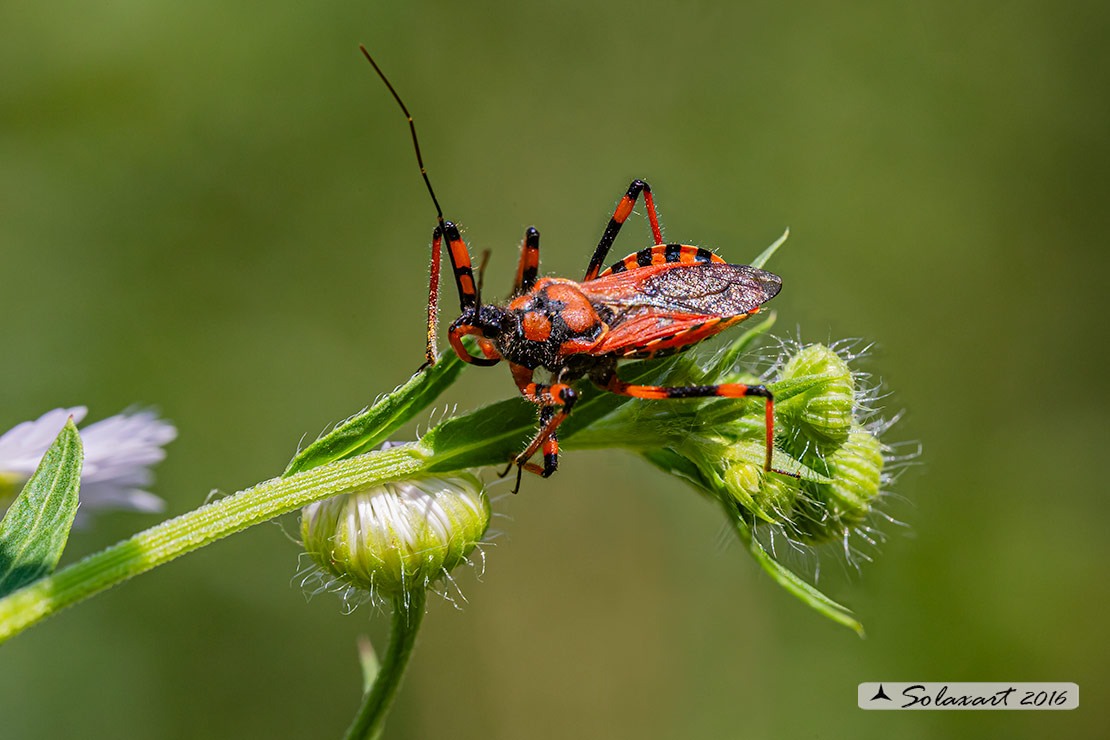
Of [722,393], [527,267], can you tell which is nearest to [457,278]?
[527,267]

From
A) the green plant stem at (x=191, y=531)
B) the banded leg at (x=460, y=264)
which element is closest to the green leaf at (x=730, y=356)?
the green plant stem at (x=191, y=531)

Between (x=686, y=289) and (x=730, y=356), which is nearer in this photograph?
(x=730, y=356)

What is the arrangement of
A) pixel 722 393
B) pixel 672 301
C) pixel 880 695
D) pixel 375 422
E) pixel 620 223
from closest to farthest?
1. pixel 375 422
2. pixel 722 393
3. pixel 672 301
4. pixel 620 223
5. pixel 880 695

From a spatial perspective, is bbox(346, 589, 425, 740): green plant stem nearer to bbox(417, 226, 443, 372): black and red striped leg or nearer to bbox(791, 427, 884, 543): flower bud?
bbox(417, 226, 443, 372): black and red striped leg

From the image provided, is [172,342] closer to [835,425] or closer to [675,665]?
[675,665]

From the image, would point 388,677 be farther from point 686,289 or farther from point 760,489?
point 686,289

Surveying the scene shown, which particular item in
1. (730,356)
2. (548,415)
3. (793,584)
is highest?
(730,356)
